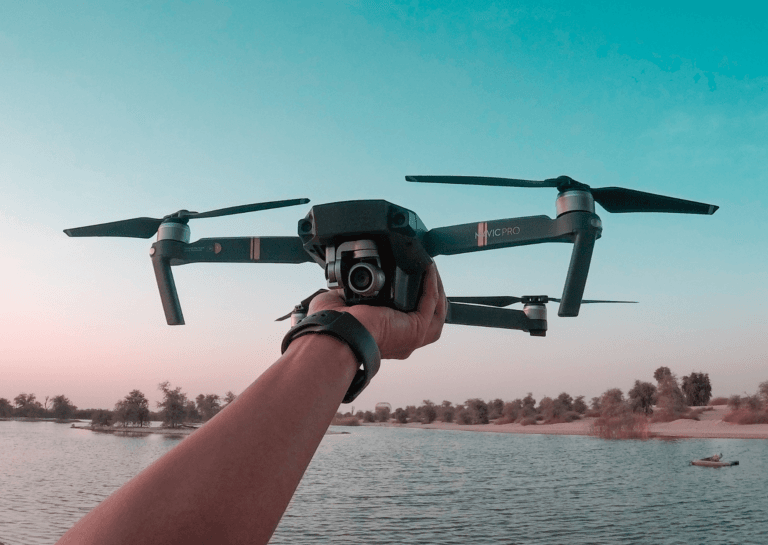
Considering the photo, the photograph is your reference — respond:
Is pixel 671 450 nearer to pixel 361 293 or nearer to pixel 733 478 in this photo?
pixel 733 478

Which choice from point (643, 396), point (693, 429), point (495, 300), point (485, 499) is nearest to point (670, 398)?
point (643, 396)

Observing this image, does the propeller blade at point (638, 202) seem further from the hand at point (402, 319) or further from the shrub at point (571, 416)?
the shrub at point (571, 416)

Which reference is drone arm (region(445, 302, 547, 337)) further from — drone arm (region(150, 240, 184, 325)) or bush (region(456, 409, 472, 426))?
bush (region(456, 409, 472, 426))

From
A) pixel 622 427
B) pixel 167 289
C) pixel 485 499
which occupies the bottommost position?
pixel 622 427

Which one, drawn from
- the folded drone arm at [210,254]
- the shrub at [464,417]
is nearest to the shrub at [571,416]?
the shrub at [464,417]

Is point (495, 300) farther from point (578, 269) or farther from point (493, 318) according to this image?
point (578, 269)
